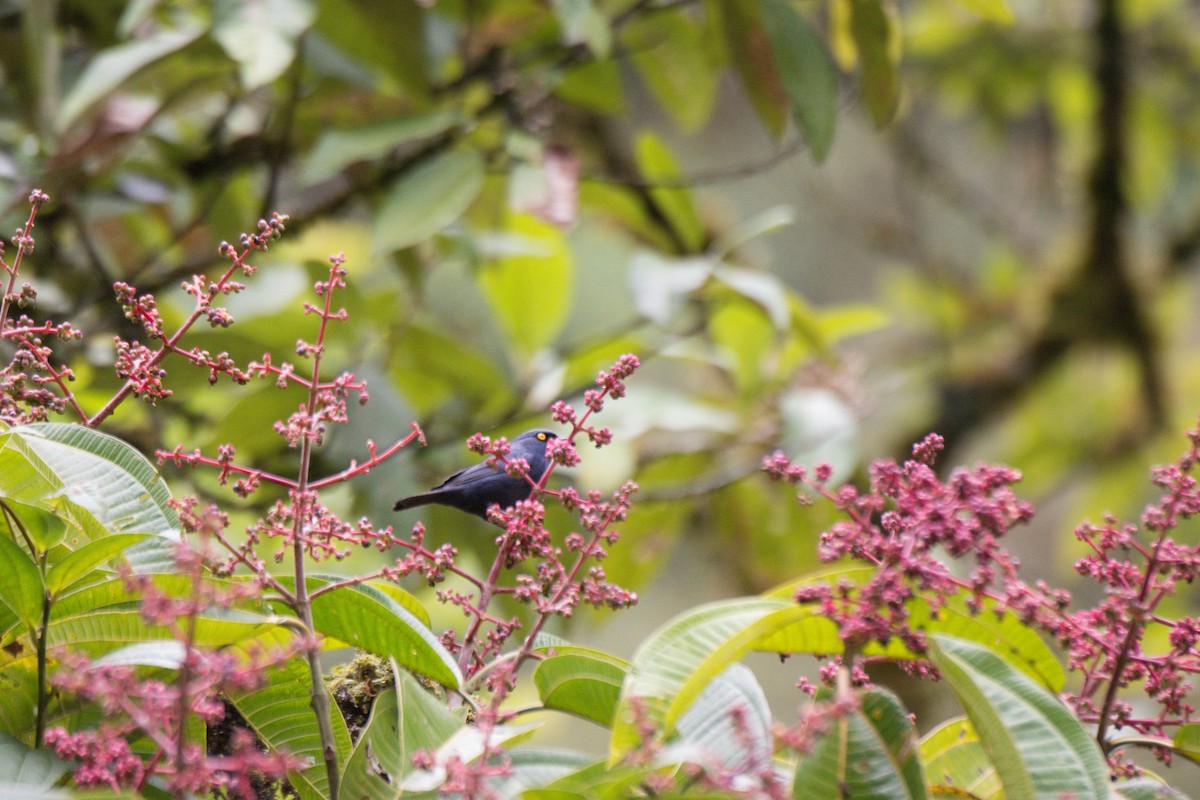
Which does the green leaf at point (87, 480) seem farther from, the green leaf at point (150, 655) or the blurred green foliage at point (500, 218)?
the blurred green foliage at point (500, 218)

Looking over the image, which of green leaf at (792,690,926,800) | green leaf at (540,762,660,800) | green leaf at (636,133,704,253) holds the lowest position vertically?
green leaf at (540,762,660,800)

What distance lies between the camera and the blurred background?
2.28 metres

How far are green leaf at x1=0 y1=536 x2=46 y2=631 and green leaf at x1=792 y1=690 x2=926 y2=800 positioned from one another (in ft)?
1.93

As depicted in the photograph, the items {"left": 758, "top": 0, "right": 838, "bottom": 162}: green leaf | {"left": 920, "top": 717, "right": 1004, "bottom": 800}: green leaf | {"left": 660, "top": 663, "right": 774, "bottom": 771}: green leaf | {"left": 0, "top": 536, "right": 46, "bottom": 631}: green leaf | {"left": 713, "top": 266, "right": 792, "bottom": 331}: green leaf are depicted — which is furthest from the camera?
{"left": 713, "top": 266, "right": 792, "bottom": 331}: green leaf

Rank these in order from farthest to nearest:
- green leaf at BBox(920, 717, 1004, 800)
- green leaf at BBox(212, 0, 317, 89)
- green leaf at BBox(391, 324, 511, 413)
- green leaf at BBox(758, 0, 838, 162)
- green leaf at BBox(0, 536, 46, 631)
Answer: green leaf at BBox(391, 324, 511, 413), green leaf at BBox(758, 0, 838, 162), green leaf at BBox(212, 0, 317, 89), green leaf at BBox(920, 717, 1004, 800), green leaf at BBox(0, 536, 46, 631)

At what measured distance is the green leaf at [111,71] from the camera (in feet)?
6.95

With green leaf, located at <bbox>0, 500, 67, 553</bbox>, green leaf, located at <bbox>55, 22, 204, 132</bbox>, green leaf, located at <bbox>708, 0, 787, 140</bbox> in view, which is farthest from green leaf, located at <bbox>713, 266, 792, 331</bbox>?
green leaf, located at <bbox>0, 500, 67, 553</bbox>

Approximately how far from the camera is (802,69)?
2.30 meters

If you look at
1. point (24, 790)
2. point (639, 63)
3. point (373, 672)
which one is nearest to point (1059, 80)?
point (639, 63)

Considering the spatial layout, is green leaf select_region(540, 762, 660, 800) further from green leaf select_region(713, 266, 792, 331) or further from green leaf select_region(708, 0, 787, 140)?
green leaf select_region(708, 0, 787, 140)

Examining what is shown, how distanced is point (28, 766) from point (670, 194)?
2470 millimetres

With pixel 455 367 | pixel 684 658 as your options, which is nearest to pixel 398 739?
pixel 684 658

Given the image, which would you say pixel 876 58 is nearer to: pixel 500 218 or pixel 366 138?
pixel 366 138

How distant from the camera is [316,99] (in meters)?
2.75
